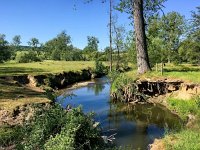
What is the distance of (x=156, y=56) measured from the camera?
133 ft

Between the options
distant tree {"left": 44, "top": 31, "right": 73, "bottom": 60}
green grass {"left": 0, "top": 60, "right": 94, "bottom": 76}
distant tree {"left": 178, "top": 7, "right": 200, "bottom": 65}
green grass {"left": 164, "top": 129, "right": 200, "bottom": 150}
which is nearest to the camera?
green grass {"left": 164, "top": 129, "right": 200, "bottom": 150}

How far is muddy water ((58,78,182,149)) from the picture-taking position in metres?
17.6

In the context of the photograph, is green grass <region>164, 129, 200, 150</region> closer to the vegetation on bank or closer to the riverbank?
the vegetation on bank

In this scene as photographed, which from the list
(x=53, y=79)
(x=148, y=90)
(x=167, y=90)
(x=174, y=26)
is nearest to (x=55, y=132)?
(x=167, y=90)

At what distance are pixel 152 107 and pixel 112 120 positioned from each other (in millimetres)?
5185

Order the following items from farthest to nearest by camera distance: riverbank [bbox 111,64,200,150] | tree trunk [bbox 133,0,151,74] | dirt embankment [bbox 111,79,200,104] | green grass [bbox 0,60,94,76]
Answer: green grass [bbox 0,60,94,76]
tree trunk [bbox 133,0,151,74]
dirt embankment [bbox 111,79,200,104]
riverbank [bbox 111,64,200,150]

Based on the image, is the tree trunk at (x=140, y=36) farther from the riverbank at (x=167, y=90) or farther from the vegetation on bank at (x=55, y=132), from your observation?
the vegetation on bank at (x=55, y=132)

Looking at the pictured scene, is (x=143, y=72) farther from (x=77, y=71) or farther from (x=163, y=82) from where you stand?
(x=77, y=71)

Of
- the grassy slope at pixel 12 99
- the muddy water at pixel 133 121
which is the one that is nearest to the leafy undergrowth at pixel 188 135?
the muddy water at pixel 133 121

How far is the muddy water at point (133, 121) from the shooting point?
57.9 ft

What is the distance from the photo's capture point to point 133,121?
74.0 feet

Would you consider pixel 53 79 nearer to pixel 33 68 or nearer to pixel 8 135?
pixel 33 68

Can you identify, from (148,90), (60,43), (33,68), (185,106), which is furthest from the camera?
(60,43)

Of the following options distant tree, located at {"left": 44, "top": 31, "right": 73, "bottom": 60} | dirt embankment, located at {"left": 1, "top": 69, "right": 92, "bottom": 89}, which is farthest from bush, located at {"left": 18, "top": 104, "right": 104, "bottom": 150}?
distant tree, located at {"left": 44, "top": 31, "right": 73, "bottom": 60}
